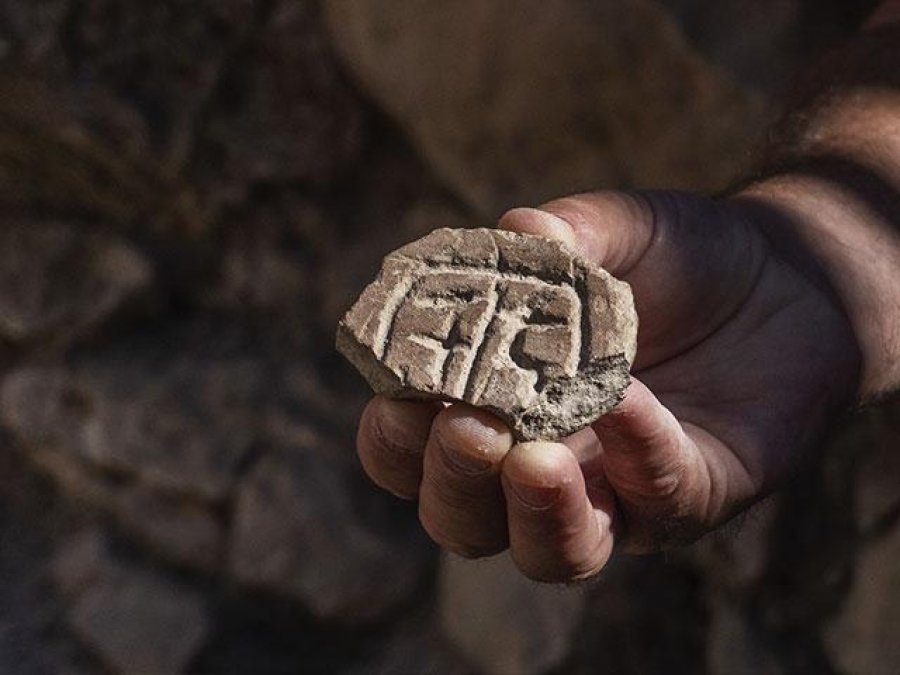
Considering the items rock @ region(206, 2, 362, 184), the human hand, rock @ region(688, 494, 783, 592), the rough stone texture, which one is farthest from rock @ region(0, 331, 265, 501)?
the human hand

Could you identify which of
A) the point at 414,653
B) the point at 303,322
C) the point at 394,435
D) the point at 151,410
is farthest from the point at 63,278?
the point at 394,435

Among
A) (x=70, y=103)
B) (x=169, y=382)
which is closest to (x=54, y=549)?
(x=169, y=382)

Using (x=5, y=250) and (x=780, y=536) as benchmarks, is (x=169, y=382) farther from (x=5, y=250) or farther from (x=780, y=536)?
(x=780, y=536)

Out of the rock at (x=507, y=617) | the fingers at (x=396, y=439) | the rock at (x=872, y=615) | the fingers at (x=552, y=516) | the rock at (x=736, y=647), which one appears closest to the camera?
the fingers at (x=552, y=516)

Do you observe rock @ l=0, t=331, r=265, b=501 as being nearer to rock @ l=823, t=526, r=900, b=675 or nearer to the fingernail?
rock @ l=823, t=526, r=900, b=675

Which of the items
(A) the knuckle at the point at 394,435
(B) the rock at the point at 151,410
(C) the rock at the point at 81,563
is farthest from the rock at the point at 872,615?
(C) the rock at the point at 81,563

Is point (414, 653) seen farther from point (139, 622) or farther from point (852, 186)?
point (852, 186)

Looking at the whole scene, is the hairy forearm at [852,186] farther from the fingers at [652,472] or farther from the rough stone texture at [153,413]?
the rough stone texture at [153,413]
